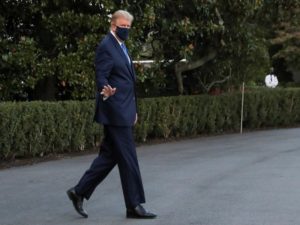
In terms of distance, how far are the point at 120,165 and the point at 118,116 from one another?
1.62 ft

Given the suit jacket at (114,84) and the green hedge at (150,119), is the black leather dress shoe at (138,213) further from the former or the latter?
the green hedge at (150,119)

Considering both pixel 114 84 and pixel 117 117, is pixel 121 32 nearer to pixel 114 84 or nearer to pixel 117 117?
pixel 114 84

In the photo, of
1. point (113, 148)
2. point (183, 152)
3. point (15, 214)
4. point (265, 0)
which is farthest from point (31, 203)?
point (265, 0)

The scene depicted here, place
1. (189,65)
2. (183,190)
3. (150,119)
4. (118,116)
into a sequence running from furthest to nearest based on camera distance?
(189,65)
(150,119)
(183,190)
(118,116)

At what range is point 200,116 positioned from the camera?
1708cm

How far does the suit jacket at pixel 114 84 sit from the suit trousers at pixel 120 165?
0.38 ft

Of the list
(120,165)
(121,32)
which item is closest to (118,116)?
(120,165)

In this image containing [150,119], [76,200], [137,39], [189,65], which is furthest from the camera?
[189,65]

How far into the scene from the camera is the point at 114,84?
6.82 metres

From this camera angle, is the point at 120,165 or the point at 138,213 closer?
the point at 120,165

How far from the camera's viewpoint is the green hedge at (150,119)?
11.7m

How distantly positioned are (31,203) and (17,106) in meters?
3.88

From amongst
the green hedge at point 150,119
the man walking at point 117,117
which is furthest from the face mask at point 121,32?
the green hedge at point 150,119

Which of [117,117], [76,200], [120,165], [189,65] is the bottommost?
[76,200]
